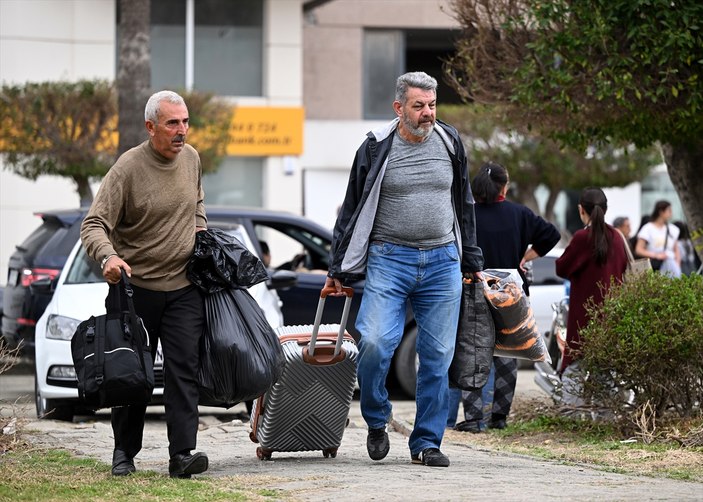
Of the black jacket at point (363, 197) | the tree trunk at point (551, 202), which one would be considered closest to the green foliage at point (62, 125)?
the black jacket at point (363, 197)

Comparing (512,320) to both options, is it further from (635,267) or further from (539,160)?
(539,160)

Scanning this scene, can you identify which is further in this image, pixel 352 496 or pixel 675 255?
pixel 675 255

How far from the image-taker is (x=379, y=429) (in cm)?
702

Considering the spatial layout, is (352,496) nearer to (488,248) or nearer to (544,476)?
(544,476)

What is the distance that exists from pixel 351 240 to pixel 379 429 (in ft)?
3.24

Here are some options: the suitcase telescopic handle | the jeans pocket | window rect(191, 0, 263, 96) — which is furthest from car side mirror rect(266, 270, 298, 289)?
window rect(191, 0, 263, 96)

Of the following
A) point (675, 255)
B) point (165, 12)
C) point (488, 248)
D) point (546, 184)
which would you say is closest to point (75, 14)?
point (165, 12)

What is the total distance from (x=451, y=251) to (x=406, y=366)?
5222mm

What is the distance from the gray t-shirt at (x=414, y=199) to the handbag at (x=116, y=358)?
4.31 feet

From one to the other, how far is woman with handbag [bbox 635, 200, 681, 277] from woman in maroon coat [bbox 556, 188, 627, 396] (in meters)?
7.09

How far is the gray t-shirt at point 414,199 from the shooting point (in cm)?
680

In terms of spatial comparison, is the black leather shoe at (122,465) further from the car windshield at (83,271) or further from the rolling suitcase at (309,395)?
the car windshield at (83,271)

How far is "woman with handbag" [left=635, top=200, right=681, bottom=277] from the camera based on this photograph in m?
16.1

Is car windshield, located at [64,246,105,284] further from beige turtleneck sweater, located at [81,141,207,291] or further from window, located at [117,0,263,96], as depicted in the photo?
window, located at [117,0,263,96]
